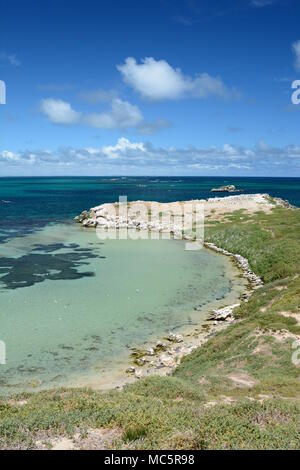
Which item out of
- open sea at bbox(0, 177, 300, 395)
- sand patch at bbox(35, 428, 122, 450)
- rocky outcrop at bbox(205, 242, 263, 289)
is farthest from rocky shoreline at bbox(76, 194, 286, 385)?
sand patch at bbox(35, 428, 122, 450)

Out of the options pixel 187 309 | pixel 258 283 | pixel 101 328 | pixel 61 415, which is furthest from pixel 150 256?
pixel 61 415

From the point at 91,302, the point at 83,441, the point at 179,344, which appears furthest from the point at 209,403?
the point at 91,302

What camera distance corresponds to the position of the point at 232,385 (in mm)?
17656

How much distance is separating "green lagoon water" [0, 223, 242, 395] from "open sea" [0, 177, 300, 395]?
0.07 metres

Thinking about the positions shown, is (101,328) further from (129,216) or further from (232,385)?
(129,216)

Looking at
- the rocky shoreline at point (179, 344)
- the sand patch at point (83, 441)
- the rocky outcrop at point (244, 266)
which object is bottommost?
the rocky shoreline at point (179, 344)

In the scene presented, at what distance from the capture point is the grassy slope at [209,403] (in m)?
11.1

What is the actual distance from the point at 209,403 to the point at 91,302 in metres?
21.2

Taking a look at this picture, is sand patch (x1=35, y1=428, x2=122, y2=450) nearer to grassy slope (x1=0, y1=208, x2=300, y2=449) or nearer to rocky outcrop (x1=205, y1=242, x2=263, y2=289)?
grassy slope (x1=0, y1=208, x2=300, y2=449)

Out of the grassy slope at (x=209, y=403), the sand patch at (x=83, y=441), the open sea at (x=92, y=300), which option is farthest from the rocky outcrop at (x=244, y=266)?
the sand patch at (x=83, y=441)

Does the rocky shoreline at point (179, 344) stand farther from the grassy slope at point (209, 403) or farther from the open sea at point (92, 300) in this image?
the grassy slope at point (209, 403)

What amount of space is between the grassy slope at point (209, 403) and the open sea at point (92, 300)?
5664 mm

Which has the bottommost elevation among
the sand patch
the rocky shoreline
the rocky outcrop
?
the rocky shoreline

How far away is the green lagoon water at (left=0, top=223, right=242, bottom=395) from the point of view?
23750 mm
